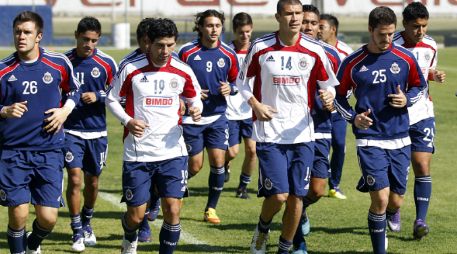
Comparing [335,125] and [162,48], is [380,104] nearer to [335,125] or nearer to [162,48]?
[162,48]

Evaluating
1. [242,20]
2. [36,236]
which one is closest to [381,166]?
[36,236]

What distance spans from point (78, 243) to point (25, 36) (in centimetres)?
260

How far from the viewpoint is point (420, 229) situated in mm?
10766

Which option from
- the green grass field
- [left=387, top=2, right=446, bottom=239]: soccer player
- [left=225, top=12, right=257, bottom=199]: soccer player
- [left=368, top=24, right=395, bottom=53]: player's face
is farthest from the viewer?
[left=225, top=12, right=257, bottom=199]: soccer player

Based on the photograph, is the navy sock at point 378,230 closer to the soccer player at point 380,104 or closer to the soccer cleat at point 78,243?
the soccer player at point 380,104

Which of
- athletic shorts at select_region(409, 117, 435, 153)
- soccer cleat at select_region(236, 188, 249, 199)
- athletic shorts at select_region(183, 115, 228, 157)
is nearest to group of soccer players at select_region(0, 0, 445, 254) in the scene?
athletic shorts at select_region(409, 117, 435, 153)

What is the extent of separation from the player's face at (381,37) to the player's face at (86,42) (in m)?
2.89

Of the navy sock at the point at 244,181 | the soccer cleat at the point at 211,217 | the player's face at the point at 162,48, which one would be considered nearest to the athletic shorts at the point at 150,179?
the player's face at the point at 162,48

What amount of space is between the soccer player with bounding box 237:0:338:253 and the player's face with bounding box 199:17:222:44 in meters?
2.46

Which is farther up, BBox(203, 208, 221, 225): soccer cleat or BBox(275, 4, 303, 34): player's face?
BBox(275, 4, 303, 34): player's face

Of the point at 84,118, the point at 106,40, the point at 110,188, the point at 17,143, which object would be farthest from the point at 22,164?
the point at 106,40

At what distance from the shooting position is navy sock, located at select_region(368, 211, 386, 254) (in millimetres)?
9438

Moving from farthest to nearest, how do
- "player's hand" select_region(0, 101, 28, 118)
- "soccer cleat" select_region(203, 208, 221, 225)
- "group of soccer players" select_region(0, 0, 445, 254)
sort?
"soccer cleat" select_region(203, 208, 221, 225) < "group of soccer players" select_region(0, 0, 445, 254) < "player's hand" select_region(0, 101, 28, 118)

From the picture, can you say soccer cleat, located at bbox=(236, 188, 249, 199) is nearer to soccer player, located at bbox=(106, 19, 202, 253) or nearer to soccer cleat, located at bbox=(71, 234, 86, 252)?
soccer cleat, located at bbox=(71, 234, 86, 252)
